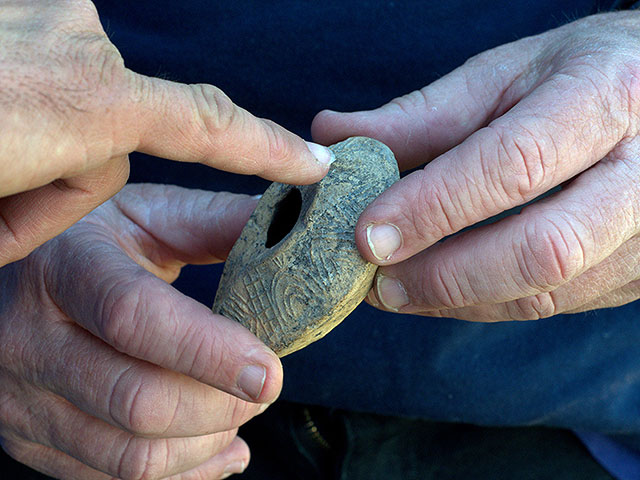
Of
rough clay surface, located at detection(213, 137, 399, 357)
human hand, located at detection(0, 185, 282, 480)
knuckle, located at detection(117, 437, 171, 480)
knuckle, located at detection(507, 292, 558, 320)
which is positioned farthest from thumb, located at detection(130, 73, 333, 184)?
knuckle, located at detection(117, 437, 171, 480)

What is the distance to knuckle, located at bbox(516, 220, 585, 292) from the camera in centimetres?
139

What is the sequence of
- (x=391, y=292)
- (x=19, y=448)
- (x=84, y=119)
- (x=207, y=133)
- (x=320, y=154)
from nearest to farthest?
(x=84, y=119)
(x=207, y=133)
(x=320, y=154)
(x=391, y=292)
(x=19, y=448)

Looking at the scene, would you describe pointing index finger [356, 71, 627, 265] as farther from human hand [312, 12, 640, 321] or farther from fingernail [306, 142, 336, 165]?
fingernail [306, 142, 336, 165]

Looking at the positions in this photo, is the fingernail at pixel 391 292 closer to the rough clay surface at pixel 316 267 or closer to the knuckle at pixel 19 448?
the rough clay surface at pixel 316 267

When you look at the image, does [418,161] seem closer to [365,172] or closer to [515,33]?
[365,172]

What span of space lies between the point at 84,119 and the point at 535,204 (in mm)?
1000

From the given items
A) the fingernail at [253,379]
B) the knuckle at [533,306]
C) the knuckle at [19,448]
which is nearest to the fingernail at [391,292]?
the knuckle at [533,306]

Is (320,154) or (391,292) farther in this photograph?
(391,292)

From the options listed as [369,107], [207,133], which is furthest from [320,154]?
[369,107]

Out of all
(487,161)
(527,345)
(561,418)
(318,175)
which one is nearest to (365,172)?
(318,175)

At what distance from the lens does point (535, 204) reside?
4.82 feet

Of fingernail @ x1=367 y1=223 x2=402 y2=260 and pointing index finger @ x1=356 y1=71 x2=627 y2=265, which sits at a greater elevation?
pointing index finger @ x1=356 y1=71 x2=627 y2=265

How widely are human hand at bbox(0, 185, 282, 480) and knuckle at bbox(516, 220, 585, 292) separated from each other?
63 centimetres

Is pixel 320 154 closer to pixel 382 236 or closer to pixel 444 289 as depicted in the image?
pixel 382 236
